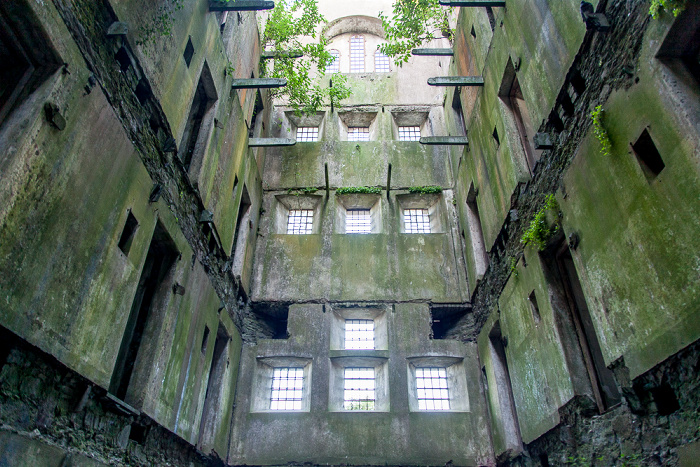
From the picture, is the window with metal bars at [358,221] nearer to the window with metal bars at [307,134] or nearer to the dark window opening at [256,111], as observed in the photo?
the window with metal bars at [307,134]

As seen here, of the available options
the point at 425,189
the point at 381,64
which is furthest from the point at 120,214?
the point at 381,64

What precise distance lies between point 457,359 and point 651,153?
802 cm

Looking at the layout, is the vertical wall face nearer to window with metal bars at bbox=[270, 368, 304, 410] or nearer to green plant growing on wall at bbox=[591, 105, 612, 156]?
window with metal bars at bbox=[270, 368, 304, 410]

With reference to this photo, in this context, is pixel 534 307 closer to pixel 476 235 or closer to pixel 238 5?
pixel 476 235

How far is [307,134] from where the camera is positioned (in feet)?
58.0

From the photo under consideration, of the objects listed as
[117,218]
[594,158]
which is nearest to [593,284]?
[594,158]

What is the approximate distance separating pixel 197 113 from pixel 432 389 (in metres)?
8.61

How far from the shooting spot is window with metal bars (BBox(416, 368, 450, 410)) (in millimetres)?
11852

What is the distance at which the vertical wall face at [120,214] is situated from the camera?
4621 mm

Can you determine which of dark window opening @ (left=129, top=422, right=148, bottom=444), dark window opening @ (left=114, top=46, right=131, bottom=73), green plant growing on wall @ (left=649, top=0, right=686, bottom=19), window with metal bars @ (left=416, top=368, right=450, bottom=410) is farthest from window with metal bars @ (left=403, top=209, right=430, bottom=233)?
green plant growing on wall @ (left=649, top=0, right=686, bottom=19)

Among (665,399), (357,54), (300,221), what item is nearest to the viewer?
(665,399)

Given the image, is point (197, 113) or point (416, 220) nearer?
point (197, 113)

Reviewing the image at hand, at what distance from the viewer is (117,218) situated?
6125 millimetres

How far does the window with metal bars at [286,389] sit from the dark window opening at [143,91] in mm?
7832
